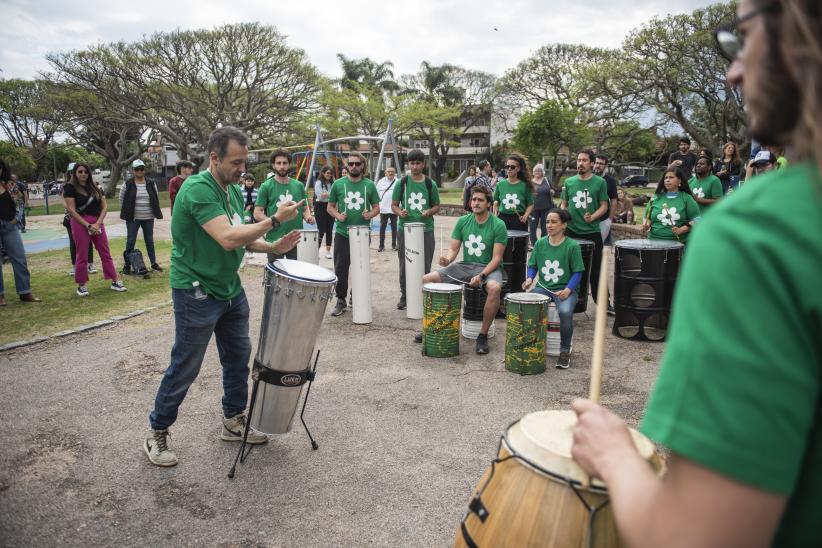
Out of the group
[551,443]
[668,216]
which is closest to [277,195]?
[668,216]

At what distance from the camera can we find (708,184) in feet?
25.7

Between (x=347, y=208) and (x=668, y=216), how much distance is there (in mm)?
4266

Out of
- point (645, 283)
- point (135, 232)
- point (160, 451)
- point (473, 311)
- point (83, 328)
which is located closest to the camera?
point (160, 451)

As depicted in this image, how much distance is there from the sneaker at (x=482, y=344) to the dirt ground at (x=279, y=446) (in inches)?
6.3

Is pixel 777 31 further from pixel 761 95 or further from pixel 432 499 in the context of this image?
pixel 432 499

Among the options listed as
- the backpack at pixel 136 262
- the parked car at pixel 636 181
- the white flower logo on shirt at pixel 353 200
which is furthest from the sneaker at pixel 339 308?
the parked car at pixel 636 181

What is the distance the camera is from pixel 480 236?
670cm

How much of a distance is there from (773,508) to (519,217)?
8.05 m

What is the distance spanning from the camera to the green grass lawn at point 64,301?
744 cm

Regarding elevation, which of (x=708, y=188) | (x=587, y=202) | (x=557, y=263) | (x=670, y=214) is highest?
(x=708, y=188)

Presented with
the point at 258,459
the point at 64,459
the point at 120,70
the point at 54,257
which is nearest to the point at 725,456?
the point at 258,459

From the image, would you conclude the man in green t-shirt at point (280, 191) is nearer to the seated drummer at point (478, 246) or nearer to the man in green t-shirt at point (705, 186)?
the seated drummer at point (478, 246)

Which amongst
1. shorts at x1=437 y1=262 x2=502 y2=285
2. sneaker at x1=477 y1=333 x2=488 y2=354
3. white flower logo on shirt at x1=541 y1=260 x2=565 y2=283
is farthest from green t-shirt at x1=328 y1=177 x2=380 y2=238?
white flower logo on shirt at x1=541 y1=260 x2=565 y2=283

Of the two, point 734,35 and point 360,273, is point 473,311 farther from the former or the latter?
point 734,35
